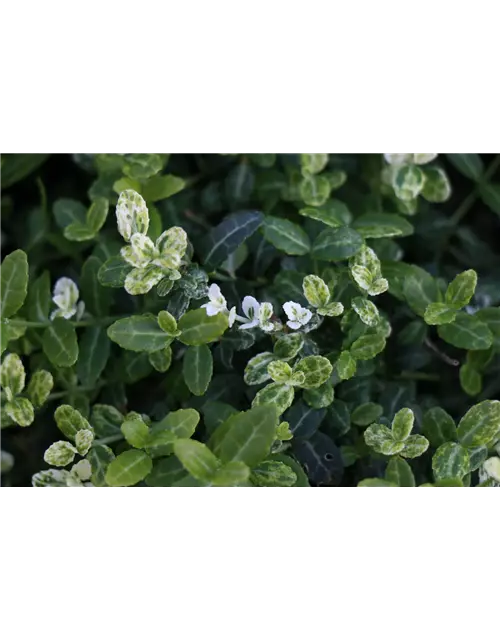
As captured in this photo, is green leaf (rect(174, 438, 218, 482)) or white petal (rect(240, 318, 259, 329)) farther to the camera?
white petal (rect(240, 318, 259, 329))

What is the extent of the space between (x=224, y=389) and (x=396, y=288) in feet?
1.22

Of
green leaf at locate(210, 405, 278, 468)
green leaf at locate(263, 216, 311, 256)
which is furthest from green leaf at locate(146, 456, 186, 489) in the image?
green leaf at locate(263, 216, 311, 256)

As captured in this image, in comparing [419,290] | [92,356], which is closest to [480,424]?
[419,290]

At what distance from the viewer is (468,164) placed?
140cm

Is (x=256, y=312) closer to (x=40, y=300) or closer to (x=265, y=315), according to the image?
(x=265, y=315)

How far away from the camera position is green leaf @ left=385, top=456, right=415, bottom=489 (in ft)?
3.85

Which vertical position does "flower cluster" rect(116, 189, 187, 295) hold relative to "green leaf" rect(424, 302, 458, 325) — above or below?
above

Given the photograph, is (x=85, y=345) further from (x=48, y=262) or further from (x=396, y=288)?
(x=396, y=288)

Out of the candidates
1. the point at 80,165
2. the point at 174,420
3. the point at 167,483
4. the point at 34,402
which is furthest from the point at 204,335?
the point at 80,165

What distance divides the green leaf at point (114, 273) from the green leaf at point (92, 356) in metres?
0.12

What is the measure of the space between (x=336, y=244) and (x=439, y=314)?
22 centimetres

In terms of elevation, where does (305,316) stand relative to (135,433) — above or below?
above

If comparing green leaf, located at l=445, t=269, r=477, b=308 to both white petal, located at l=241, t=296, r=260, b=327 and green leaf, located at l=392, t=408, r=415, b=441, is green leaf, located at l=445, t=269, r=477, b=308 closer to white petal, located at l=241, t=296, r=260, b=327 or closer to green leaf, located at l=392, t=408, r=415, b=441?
green leaf, located at l=392, t=408, r=415, b=441

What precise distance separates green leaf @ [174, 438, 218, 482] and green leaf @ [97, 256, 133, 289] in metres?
0.32
